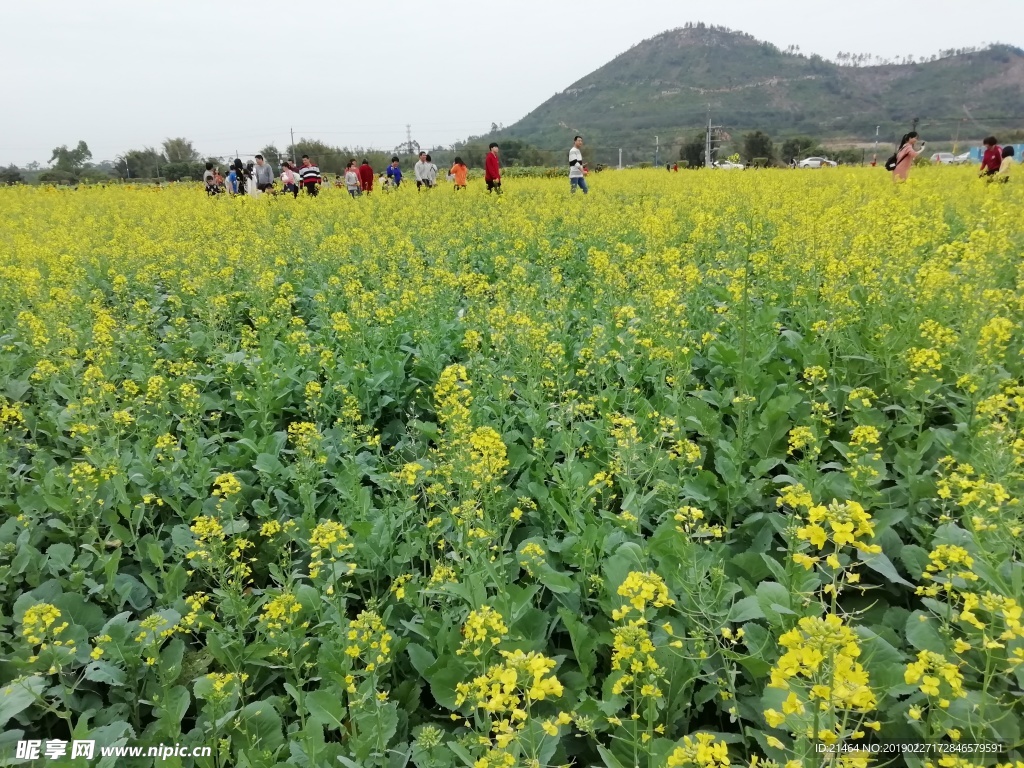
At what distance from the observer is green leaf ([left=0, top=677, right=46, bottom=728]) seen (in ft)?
7.20

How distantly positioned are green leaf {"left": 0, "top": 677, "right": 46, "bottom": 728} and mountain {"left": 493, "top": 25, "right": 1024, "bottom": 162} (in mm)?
64727

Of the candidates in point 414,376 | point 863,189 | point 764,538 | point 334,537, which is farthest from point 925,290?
point 863,189

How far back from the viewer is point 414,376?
A: 16.8ft

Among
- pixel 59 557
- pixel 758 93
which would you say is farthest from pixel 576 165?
pixel 758 93

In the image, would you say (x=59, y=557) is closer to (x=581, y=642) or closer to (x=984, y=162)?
(x=581, y=642)

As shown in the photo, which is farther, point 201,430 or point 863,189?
point 863,189

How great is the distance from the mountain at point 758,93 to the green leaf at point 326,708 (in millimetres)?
64508

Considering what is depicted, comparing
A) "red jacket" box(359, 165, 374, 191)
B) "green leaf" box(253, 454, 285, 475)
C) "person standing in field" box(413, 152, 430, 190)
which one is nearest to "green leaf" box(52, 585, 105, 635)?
"green leaf" box(253, 454, 285, 475)

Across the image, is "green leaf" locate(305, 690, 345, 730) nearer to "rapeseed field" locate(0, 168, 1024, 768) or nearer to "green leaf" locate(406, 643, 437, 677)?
"rapeseed field" locate(0, 168, 1024, 768)

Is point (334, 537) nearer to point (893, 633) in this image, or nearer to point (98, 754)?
point (98, 754)

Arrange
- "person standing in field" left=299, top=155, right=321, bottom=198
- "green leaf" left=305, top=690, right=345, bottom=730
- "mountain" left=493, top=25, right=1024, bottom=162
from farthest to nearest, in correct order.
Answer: "mountain" left=493, top=25, right=1024, bottom=162 < "person standing in field" left=299, top=155, right=321, bottom=198 < "green leaf" left=305, top=690, right=345, bottom=730

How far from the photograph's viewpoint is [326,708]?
7.56ft

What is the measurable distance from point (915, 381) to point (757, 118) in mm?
120914

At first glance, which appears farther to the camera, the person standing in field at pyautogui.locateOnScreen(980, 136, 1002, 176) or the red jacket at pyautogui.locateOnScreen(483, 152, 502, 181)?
the red jacket at pyautogui.locateOnScreen(483, 152, 502, 181)
